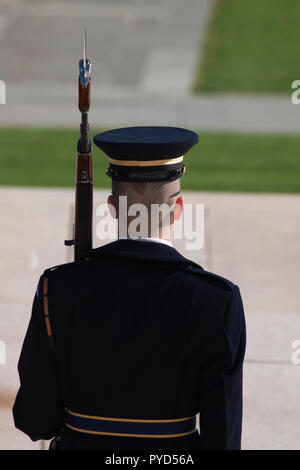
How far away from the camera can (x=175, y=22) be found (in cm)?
1356

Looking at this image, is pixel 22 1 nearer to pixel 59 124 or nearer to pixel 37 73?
pixel 37 73

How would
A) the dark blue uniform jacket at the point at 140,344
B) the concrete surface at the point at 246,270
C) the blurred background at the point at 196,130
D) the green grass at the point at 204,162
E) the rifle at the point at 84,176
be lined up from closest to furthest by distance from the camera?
the dark blue uniform jacket at the point at 140,344 → the rifle at the point at 84,176 → the concrete surface at the point at 246,270 → the blurred background at the point at 196,130 → the green grass at the point at 204,162

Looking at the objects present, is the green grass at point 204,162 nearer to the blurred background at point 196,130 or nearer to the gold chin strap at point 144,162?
the blurred background at point 196,130

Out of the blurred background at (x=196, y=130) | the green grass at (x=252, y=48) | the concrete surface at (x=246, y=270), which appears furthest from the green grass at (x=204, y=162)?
the green grass at (x=252, y=48)

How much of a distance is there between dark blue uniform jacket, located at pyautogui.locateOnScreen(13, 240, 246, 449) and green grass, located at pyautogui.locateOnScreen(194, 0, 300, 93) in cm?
826

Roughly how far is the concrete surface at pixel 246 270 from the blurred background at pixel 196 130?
0.01 metres

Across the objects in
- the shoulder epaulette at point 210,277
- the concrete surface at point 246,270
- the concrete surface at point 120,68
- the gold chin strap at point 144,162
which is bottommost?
the concrete surface at point 246,270

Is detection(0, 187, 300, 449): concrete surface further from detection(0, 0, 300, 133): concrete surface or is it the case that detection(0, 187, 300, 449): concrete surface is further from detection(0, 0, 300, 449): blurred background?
detection(0, 0, 300, 133): concrete surface

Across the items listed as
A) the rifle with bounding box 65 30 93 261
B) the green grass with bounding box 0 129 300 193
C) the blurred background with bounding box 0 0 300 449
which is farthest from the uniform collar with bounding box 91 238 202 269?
the green grass with bounding box 0 129 300 193

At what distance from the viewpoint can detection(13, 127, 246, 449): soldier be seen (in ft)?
8.39

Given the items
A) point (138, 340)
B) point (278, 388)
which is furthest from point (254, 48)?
point (138, 340)

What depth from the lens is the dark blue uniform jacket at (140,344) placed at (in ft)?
8.39

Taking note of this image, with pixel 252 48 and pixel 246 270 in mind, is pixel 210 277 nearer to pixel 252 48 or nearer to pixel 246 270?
pixel 246 270

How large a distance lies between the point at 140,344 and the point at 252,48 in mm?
10224
